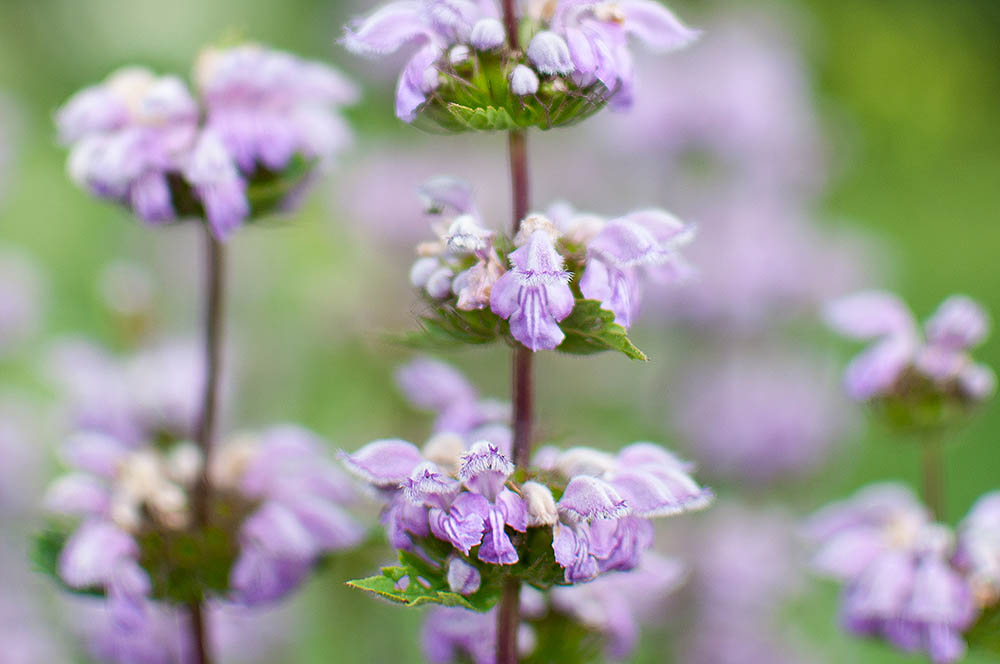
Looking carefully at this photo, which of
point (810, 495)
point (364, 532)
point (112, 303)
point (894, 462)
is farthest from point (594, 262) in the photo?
point (894, 462)

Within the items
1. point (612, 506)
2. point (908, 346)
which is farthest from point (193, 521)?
point (908, 346)

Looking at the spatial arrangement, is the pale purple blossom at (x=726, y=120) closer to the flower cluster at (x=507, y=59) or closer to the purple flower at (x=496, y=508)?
the flower cluster at (x=507, y=59)

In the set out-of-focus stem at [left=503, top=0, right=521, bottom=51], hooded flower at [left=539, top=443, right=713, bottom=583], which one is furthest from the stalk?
hooded flower at [left=539, top=443, right=713, bottom=583]

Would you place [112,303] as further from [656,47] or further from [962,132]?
[962,132]

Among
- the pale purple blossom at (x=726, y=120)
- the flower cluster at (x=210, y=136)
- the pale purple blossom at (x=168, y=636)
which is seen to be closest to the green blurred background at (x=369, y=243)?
the flower cluster at (x=210, y=136)

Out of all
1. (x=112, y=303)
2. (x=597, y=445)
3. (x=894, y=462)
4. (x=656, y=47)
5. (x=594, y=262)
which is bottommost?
(x=894, y=462)

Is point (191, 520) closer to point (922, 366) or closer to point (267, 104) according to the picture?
point (267, 104)
